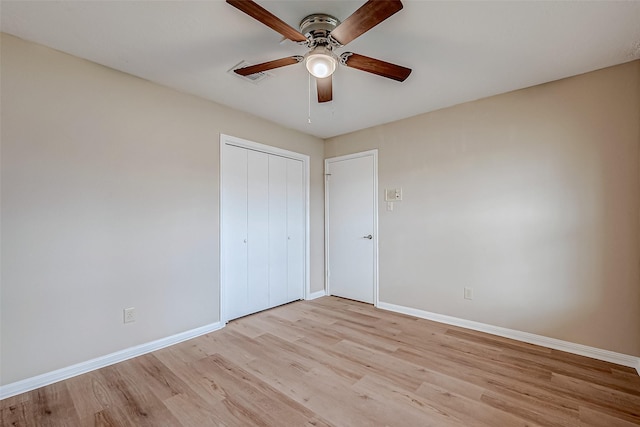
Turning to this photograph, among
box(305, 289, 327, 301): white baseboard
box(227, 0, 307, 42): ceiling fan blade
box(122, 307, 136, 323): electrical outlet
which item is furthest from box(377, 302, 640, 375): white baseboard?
box(227, 0, 307, 42): ceiling fan blade

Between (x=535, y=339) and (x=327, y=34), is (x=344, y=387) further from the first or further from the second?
(x=327, y=34)

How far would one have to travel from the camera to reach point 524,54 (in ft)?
6.91

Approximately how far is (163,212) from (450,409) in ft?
8.98

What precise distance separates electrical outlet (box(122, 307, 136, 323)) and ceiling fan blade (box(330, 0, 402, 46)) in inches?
104

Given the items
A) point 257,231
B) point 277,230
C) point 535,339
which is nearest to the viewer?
point 535,339

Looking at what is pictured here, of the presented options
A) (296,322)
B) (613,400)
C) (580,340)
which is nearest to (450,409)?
(613,400)

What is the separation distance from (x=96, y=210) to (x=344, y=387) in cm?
235

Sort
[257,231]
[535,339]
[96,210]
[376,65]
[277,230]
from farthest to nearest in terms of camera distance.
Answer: [277,230] < [257,231] < [535,339] < [96,210] < [376,65]

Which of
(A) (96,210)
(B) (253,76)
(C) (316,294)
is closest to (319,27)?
(B) (253,76)

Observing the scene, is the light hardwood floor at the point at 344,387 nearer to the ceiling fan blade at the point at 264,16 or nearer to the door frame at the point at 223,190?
the door frame at the point at 223,190

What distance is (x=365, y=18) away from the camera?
4.66 feet

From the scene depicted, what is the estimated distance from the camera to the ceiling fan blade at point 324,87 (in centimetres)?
203

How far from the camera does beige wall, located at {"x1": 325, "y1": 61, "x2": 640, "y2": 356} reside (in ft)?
7.45

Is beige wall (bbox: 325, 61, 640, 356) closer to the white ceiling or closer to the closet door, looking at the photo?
the white ceiling
